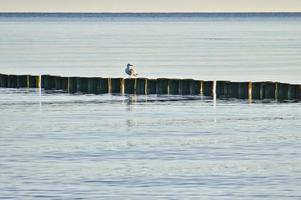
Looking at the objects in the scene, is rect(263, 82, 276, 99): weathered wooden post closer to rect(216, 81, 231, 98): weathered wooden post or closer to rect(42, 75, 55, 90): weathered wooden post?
rect(216, 81, 231, 98): weathered wooden post

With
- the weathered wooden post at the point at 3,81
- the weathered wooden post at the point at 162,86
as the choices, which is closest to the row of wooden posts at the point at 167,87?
the weathered wooden post at the point at 162,86

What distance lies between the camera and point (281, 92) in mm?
55344

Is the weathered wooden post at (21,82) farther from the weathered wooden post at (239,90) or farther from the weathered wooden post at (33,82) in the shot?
the weathered wooden post at (239,90)

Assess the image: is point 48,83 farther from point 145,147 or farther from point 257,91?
point 145,147

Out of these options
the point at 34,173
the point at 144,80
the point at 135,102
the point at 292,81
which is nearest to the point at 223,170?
the point at 34,173

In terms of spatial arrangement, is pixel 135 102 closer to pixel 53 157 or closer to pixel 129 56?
pixel 53 157

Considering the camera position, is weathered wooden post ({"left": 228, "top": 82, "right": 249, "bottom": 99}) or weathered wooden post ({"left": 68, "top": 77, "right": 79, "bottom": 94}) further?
weathered wooden post ({"left": 68, "top": 77, "right": 79, "bottom": 94})

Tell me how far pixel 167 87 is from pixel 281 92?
230 inches

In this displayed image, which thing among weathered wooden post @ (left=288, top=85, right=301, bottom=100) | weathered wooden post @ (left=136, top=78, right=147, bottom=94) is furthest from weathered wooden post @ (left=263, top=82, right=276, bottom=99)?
weathered wooden post @ (left=136, top=78, right=147, bottom=94)

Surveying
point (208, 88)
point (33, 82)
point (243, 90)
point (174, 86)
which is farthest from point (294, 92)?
point (33, 82)

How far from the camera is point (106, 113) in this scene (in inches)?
2008

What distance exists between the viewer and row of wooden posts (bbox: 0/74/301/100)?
55469 mm

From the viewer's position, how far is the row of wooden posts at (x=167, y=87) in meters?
55.5

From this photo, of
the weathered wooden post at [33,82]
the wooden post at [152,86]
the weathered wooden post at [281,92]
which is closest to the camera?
the weathered wooden post at [281,92]
